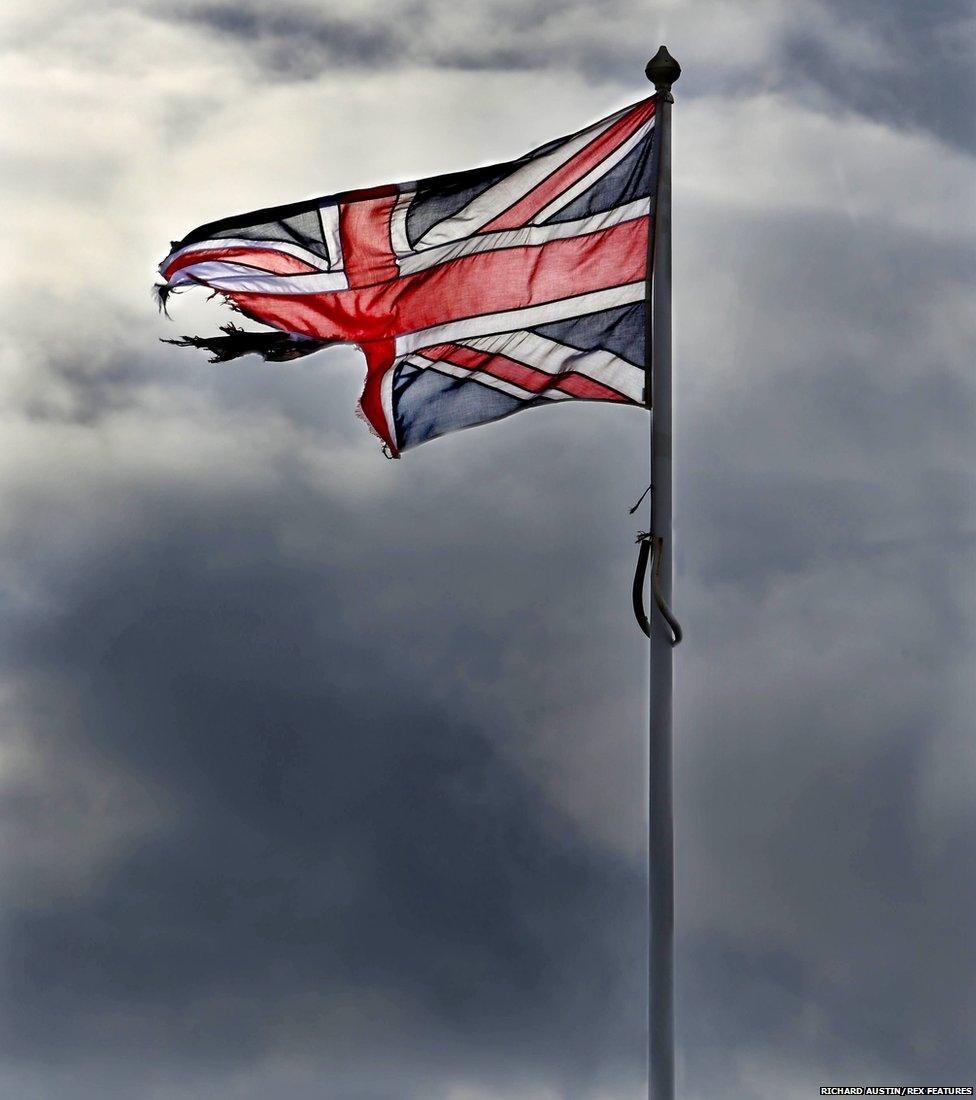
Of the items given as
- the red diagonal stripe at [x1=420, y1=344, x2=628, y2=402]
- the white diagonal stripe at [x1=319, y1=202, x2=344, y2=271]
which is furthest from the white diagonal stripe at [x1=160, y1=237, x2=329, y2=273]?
the red diagonal stripe at [x1=420, y1=344, x2=628, y2=402]

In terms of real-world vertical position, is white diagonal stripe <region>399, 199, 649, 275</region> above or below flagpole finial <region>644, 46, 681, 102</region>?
below

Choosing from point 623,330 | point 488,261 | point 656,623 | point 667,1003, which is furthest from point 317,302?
point 667,1003

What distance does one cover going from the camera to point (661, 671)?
21.5 meters

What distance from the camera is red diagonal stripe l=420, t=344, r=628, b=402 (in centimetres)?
2323

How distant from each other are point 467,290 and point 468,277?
6.6 inches

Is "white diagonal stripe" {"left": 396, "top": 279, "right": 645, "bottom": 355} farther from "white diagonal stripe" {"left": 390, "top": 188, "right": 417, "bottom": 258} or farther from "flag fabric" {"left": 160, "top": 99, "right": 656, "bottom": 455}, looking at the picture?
"white diagonal stripe" {"left": 390, "top": 188, "right": 417, "bottom": 258}

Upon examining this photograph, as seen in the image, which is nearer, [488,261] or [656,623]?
[656,623]

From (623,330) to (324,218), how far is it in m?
5.13

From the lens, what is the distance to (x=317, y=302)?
26.1 m

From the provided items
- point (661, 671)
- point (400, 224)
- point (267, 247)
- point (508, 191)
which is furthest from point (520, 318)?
point (661, 671)

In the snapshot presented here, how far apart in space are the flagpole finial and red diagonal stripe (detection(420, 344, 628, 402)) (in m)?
3.78

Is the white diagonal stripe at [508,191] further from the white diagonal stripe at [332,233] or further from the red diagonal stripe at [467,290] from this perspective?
the white diagonal stripe at [332,233]

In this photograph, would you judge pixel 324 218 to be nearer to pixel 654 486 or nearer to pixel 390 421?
pixel 390 421

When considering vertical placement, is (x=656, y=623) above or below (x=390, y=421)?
below
